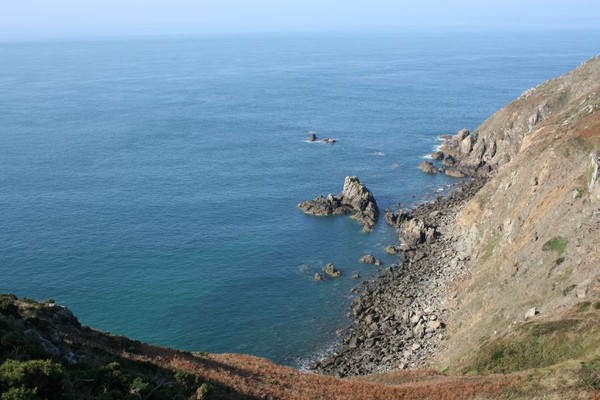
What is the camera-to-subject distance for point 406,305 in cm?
7744

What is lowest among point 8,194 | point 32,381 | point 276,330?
point 276,330

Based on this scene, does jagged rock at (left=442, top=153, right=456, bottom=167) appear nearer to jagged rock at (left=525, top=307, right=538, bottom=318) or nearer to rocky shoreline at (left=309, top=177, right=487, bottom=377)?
rocky shoreline at (left=309, top=177, right=487, bottom=377)

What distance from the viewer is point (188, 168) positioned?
143 m

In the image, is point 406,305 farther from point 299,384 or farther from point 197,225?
point 197,225

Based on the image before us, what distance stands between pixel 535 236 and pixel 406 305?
66.8ft

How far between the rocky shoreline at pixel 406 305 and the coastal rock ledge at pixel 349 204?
23.5 feet

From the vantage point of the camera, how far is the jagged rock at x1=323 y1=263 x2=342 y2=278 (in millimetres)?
89188

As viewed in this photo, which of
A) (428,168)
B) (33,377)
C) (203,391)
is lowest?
(428,168)

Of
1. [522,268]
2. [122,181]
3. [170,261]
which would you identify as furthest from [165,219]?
[522,268]

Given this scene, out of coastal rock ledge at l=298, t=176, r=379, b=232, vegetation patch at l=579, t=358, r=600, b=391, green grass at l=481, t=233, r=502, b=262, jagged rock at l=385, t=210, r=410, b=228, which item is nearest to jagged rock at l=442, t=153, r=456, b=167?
coastal rock ledge at l=298, t=176, r=379, b=232

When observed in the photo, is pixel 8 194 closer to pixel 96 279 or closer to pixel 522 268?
pixel 96 279

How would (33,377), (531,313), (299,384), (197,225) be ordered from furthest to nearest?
(197,225) < (531,313) < (299,384) < (33,377)

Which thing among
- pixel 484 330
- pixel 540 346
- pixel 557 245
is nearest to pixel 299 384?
pixel 540 346

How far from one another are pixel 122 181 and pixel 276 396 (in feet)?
350
